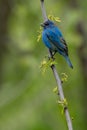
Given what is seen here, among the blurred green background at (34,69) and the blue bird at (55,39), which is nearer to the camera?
the blue bird at (55,39)

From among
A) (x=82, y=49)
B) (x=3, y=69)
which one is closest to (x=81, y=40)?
(x=82, y=49)

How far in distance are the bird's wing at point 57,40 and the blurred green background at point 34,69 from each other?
2400mm

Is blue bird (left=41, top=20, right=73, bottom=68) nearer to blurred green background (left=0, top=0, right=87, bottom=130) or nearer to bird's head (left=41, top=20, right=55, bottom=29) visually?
bird's head (left=41, top=20, right=55, bottom=29)

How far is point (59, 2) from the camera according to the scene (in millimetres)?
8602

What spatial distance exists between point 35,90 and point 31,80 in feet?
0.73

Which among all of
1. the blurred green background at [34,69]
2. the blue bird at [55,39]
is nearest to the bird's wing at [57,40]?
the blue bird at [55,39]

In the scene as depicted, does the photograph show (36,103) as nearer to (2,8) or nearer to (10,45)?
(10,45)

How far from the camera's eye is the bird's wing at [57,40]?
5.18 meters

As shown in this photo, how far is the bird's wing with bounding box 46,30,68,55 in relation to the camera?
204 inches

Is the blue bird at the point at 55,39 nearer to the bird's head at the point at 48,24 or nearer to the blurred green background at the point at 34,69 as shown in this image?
the bird's head at the point at 48,24

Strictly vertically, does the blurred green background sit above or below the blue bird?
above

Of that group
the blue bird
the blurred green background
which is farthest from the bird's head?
the blurred green background

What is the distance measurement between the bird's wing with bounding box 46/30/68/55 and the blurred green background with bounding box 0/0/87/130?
94.5 inches

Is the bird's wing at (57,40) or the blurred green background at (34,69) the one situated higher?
the blurred green background at (34,69)
